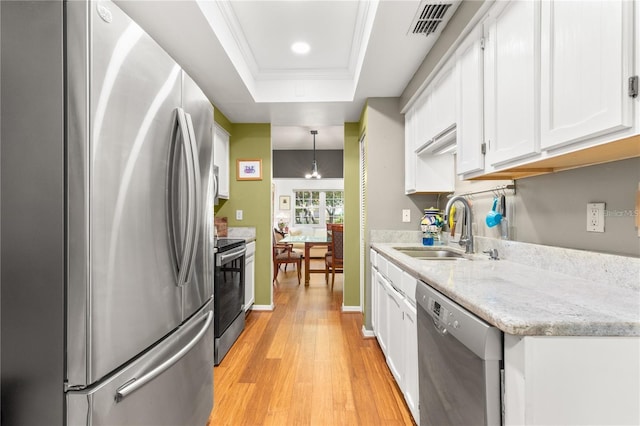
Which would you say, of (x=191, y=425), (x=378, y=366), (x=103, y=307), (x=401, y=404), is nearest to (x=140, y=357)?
(x=103, y=307)

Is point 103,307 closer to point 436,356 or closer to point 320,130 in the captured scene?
point 436,356

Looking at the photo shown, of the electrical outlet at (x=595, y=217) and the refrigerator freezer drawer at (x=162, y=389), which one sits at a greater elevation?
the electrical outlet at (x=595, y=217)

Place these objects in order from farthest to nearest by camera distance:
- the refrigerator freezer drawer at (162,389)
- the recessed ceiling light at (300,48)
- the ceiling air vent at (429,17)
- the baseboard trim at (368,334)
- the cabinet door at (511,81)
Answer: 1. the baseboard trim at (368,334)
2. the recessed ceiling light at (300,48)
3. the ceiling air vent at (429,17)
4. the cabinet door at (511,81)
5. the refrigerator freezer drawer at (162,389)

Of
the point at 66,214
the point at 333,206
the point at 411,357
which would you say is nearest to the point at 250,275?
the point at 411,357

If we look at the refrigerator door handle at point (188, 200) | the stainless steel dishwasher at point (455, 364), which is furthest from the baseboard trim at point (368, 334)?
the refrigerator door handle at point (188, 200)

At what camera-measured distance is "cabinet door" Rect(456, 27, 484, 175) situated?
5.02 feet

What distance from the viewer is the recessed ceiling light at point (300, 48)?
2475mm

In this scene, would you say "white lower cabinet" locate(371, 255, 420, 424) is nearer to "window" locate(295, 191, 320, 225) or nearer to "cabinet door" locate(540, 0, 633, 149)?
"cabinet door" locate(540, 0, 633, 149)

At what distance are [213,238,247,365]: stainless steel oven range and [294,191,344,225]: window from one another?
550 centimetres

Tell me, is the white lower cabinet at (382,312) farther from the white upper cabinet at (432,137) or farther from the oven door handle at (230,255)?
the oven door handle at (230,255)

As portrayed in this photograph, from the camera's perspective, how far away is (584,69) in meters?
0.92

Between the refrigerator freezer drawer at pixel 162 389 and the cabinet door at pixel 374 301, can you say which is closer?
the refrigerator freezer drawer at pixel 162 389

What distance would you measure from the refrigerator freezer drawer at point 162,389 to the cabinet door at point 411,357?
103cm

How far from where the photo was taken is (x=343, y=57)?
8.82ft
